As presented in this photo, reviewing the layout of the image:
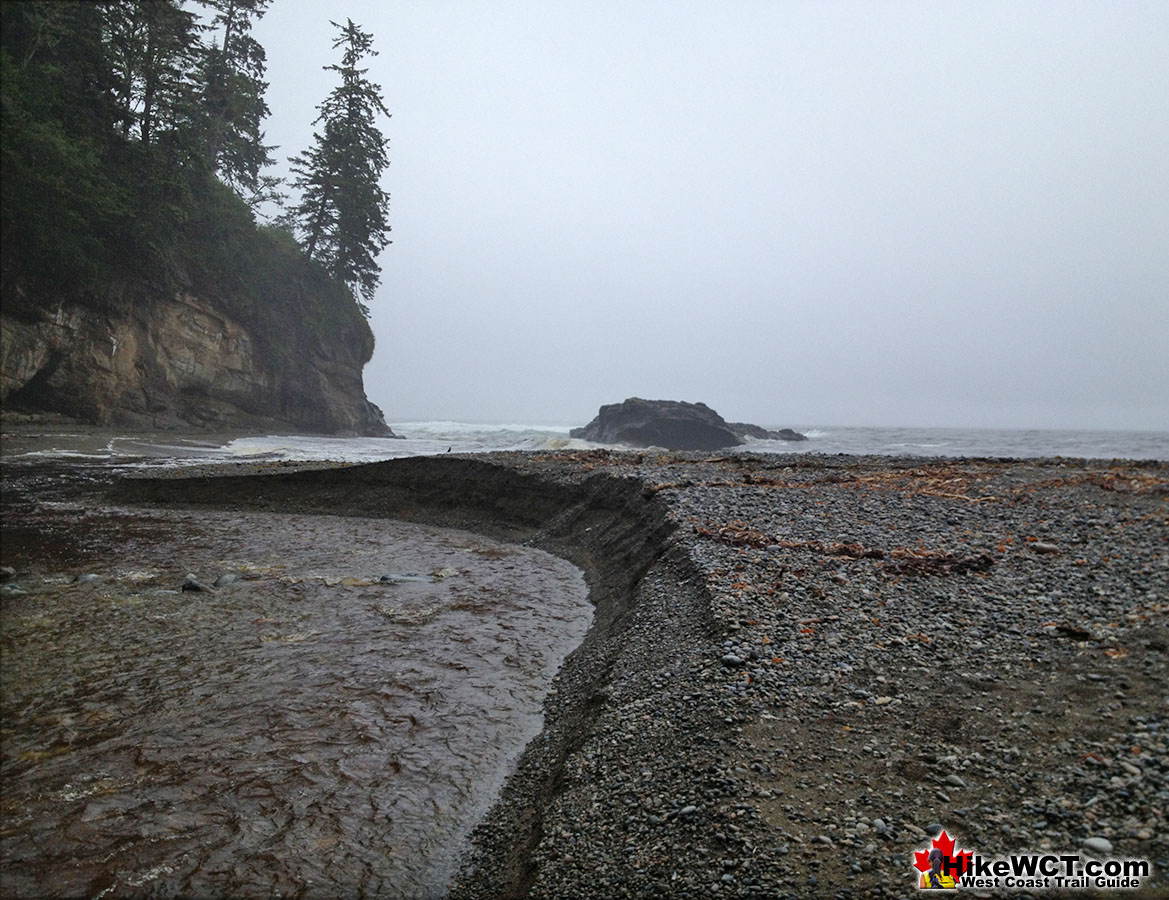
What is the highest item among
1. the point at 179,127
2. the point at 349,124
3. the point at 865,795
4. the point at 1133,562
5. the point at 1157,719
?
the point at 349,124

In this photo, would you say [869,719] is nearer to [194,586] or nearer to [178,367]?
[194,586]

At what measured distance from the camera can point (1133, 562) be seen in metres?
7.20

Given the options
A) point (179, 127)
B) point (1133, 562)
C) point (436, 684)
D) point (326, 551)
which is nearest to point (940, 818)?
point (436, 684)

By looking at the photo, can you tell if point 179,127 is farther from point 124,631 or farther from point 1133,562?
point 1133,562

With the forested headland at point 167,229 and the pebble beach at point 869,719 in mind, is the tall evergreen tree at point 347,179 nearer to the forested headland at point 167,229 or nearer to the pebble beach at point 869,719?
the forested headland at point 167,229

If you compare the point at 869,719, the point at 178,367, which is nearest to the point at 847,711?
the point at 869,719

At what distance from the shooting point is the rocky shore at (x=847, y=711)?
10.3 feet

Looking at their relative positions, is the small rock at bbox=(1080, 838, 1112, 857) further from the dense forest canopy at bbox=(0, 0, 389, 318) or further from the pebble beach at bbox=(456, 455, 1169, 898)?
the dense forest canopy at bbox=(0, 0, 389, 318)

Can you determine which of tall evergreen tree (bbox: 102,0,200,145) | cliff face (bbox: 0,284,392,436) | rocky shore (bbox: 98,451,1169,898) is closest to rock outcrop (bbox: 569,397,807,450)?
cliff face (bbox: 0,284,392,436)

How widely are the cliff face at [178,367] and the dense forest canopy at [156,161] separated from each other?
150 cm

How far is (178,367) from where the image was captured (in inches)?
1371

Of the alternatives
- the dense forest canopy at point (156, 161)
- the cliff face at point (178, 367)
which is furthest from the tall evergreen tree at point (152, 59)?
the cliff face at point (178, 367)

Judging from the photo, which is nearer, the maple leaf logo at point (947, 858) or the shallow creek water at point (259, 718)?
the maple leaf logo at point (947, 858)

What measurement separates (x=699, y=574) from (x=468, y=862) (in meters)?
4.58
